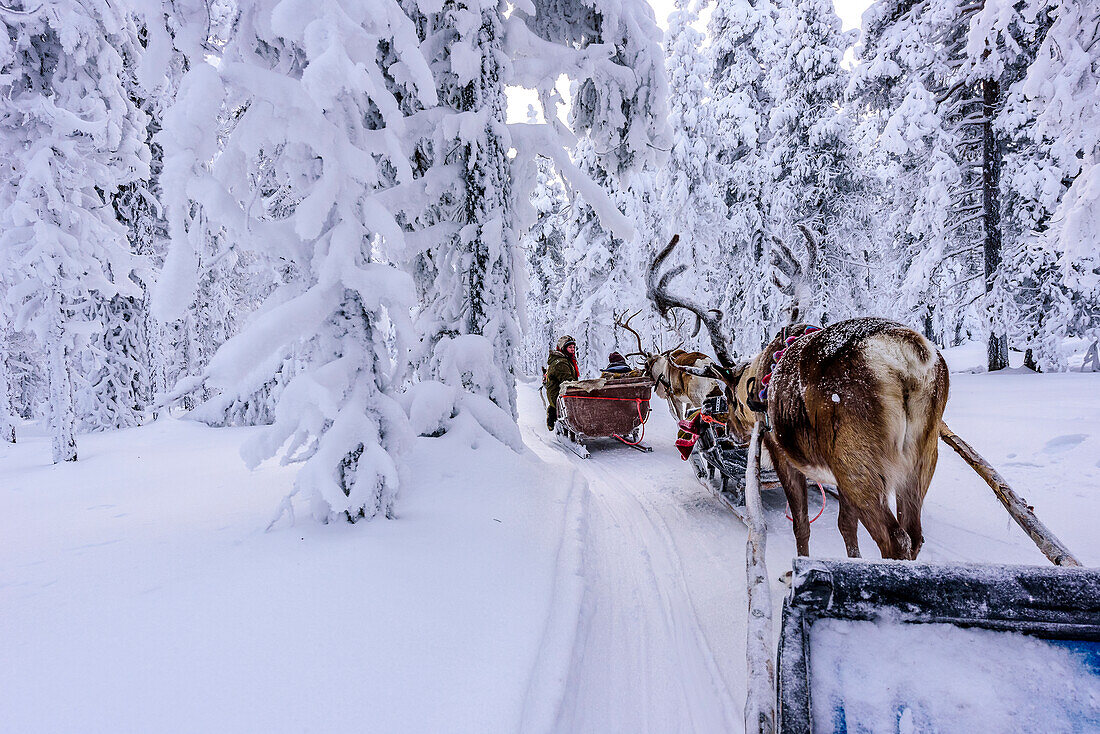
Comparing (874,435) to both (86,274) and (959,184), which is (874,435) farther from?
(959,184)

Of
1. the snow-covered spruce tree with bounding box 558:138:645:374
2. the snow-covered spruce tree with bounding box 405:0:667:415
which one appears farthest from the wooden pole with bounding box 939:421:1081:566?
the snow-covered spruce tree with bounding box 558:138:645:374

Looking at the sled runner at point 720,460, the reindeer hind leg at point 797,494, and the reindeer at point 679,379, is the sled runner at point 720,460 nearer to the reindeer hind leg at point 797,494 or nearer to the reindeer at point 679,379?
the reindeer at point 679,379

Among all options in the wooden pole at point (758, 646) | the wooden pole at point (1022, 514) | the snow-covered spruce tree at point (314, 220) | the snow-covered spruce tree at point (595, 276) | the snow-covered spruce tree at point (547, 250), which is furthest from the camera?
the snow-covered spruce tree at point (547, 250)

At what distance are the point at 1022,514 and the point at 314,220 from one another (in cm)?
439

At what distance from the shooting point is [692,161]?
1694 cm

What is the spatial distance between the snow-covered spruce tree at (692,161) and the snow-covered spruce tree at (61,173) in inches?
588

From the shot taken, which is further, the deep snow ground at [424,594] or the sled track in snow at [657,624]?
the sled track in snow at [657,624]

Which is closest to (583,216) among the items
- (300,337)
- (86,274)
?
(86,274)

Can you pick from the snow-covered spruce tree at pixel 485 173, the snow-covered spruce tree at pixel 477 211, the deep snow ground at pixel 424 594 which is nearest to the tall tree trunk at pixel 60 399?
the deep snow ground at pixel 424 594

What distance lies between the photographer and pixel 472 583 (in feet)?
10.1

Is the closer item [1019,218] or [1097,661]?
[1097,661]

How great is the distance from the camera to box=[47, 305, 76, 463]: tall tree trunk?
8555mm

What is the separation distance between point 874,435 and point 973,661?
5.65 feet

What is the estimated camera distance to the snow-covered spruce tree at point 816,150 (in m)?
15.6
